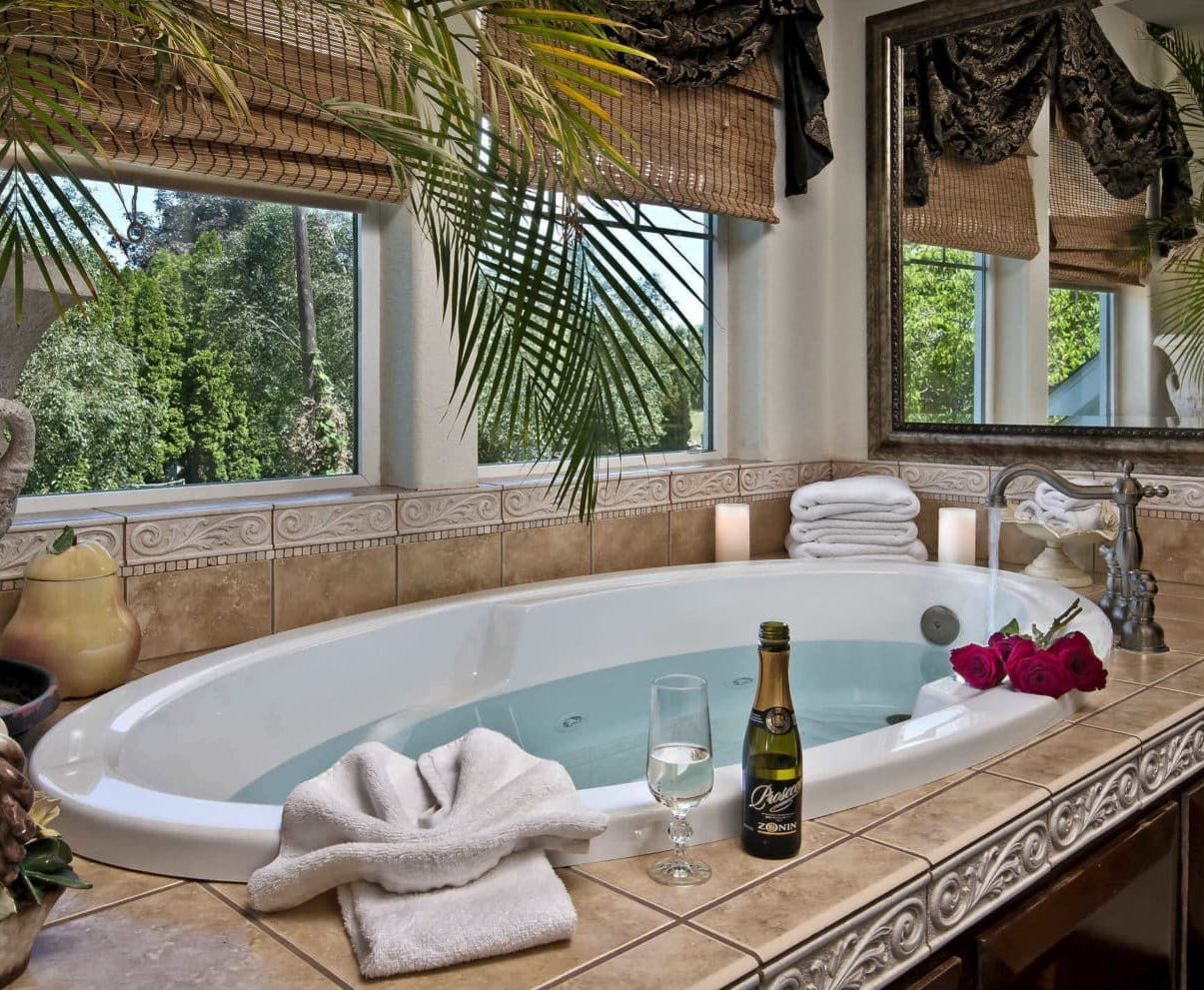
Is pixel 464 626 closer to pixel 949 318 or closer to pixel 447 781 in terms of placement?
pixel 447 781

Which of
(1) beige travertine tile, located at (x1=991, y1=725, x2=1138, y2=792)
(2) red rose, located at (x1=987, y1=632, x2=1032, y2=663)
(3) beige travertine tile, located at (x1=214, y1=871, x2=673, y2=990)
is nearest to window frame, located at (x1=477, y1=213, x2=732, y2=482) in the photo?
(2) red rose, located at (x1=987, y1=632, x2=1032, y2=663)

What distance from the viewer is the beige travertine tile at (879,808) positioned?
1.24 meters

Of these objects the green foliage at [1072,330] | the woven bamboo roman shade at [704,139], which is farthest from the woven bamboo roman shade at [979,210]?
the woven bamboo roman shade at [704,139]

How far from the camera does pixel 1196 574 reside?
108 inches

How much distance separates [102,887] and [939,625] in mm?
2067

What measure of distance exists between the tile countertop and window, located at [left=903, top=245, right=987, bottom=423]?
1.85 m

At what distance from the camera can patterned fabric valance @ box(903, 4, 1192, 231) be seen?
8.98 feet

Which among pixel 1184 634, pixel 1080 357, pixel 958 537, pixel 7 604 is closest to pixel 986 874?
pixel 1184 634

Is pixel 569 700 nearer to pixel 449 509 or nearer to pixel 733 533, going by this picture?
pixel 449 509

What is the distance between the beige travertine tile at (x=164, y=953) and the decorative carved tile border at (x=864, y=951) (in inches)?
15.6

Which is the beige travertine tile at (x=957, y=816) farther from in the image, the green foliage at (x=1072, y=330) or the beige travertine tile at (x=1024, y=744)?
the green foliage at (x=1072, y=330)

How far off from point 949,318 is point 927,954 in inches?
92.7

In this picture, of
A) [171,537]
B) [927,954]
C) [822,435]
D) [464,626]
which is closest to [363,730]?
[464,626]

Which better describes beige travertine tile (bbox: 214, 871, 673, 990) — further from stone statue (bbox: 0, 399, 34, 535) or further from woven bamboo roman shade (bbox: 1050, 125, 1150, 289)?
woven bamboo roman shade (bbox: 1050, 125, 1150, 289)
